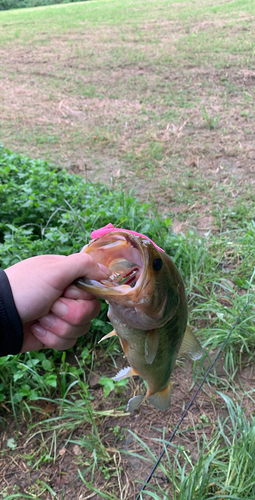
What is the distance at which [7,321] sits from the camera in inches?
53.1

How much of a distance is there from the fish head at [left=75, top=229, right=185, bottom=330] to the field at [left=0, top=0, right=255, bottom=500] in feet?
3.65

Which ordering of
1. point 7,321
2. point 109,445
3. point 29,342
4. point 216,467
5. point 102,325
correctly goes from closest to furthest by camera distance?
1. point 7,321
2. point 29,342
3. point 216,467
4. point 109,445
5. point 102,325

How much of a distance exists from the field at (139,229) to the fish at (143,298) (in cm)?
98

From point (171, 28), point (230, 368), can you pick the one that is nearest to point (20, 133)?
point (230, 368)

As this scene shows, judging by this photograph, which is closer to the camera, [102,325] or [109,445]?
[109,445]

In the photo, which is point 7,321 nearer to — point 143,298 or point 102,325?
point 143,298

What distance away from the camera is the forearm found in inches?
52.7

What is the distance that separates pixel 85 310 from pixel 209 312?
1.78 m

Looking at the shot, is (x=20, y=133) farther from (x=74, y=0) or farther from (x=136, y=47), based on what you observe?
(x=74, y=0)

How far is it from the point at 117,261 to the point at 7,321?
0.52 metres

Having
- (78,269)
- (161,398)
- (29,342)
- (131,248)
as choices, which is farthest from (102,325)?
(131,248)

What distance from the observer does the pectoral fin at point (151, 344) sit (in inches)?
45.7

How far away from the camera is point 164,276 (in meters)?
1.08

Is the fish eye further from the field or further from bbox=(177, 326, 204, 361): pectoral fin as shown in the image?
the field
